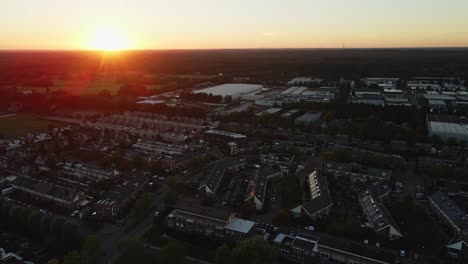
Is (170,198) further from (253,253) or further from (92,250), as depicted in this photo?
(253,253)

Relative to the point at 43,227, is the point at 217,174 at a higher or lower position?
higher

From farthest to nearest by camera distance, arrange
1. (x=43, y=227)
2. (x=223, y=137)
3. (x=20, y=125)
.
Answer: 1. (x=20, y=125)
2. (x=223, y=137)
3. (x=43, y=227)

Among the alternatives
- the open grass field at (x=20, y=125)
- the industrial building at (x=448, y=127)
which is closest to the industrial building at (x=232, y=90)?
the open grass field at (x=20, y=125)

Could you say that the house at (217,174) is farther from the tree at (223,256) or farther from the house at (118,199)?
the tree at (223,256)

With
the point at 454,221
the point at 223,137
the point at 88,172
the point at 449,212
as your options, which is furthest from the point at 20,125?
the point at 454,221

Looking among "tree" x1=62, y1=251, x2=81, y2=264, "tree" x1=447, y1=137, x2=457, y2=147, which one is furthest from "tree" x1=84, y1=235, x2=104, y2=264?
"tree" x1=447, y1=137, x2=457, y2=147

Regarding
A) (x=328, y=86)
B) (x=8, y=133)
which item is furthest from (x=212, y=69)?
(x=8, y=133)

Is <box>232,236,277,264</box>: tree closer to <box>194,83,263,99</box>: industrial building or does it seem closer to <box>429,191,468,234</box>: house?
<box>429,191,468,234</box>: house
